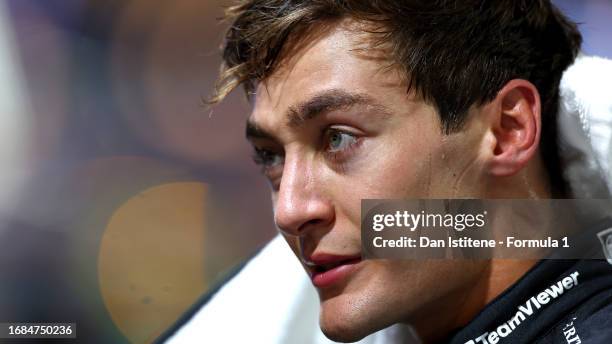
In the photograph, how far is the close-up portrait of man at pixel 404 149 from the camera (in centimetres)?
80

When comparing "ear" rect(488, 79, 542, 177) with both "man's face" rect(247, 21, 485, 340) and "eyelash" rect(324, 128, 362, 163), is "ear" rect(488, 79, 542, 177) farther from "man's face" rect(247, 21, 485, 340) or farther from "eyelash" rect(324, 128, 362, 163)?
"eyelash" rect(324, 128, 362, 163)

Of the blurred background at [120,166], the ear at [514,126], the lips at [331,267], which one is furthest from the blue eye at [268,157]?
the blurred background at [120,166]

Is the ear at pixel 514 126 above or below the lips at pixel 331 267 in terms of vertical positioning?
above

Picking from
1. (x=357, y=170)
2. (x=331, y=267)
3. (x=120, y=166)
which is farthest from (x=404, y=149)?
(x=120, y=166)

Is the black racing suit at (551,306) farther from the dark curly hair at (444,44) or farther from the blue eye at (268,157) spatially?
the blue eye at (268,157)

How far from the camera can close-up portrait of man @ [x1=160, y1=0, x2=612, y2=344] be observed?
2.63ft

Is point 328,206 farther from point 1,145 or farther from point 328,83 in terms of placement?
point 1,145

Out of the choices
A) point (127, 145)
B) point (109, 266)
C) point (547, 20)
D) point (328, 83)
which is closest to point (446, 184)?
point (328, 83)

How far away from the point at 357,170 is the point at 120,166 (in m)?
1.04

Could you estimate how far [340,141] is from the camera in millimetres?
819

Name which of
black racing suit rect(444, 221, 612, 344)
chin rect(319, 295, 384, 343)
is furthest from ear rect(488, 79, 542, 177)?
chin rect(319, 295, 384, 343)

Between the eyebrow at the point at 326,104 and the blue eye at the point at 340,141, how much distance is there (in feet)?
0.10

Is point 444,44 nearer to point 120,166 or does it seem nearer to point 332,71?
point 332,71

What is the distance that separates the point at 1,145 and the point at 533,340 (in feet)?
4.41
